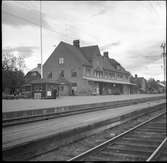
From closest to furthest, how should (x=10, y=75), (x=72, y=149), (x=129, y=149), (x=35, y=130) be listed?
(x=129, y=149) → (x=72, y=149) → (x=35, y=130) → (x=10, y=75)

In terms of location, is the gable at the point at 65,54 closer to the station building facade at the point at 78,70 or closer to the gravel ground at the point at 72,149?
the station building facade at the point at 78,70

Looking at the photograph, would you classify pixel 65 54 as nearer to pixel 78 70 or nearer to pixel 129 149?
pixel 78 70

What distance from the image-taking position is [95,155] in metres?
7.18

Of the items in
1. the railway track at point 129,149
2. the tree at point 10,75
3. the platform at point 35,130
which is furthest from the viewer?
the tree at point 10,75

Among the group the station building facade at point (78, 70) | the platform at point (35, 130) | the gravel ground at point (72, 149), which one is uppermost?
the station building facade at point (78, 70)

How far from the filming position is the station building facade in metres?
52.5

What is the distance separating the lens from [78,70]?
53500 millimetres

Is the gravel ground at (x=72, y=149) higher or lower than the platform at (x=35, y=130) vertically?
lower

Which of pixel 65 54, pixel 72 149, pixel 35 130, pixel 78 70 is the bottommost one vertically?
pixel 72 149

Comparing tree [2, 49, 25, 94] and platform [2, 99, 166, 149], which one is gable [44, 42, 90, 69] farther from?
platform [2, 99, 166, 149]

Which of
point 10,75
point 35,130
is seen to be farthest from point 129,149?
point 10,75

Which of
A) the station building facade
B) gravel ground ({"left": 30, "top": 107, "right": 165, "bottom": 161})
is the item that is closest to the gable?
the station building facade

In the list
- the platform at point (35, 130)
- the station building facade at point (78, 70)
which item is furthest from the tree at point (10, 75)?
the platform at point (35, 130)

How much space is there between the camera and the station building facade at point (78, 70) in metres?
52.5
